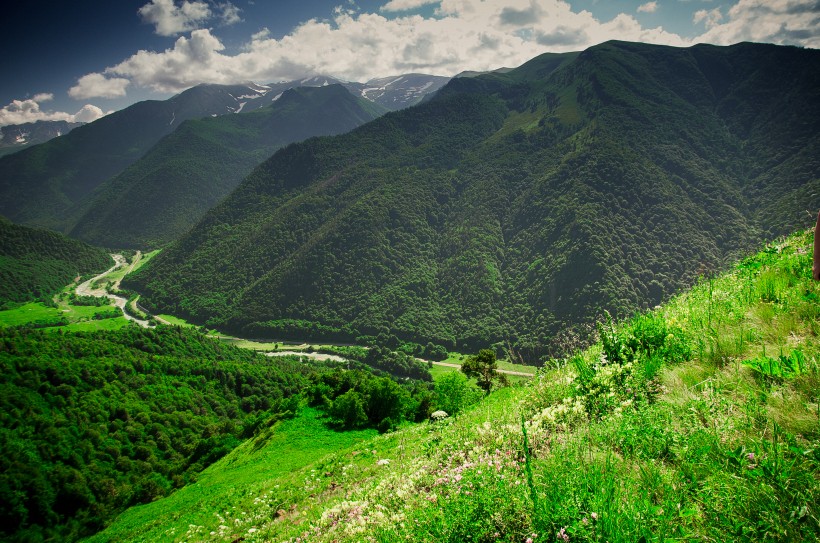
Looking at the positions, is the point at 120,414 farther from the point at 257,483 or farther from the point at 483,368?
the point at 257,483

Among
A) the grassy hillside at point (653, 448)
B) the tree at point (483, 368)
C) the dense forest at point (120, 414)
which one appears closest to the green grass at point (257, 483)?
the dense forest at point (120, 414)

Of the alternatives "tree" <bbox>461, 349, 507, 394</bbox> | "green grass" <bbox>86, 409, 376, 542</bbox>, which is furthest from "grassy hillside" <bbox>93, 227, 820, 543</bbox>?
"tree" <bbox>461, 349, 507, 394</bbox>

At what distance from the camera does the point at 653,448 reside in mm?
3748

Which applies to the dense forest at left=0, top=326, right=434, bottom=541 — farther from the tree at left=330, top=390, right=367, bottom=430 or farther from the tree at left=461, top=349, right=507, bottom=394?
the tree at left=461, top=349, right=507, bottom=394

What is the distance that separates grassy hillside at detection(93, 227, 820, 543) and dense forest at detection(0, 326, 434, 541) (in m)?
27.5

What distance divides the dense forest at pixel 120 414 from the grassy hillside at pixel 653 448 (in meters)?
27.5

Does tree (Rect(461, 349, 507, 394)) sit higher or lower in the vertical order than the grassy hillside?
lower

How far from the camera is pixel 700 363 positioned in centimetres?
494

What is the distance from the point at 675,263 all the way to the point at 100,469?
20787cm

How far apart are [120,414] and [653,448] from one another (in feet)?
Result: 368

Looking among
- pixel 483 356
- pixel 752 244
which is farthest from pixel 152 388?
pixel 752 244

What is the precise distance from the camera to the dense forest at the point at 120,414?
43344 millimetres

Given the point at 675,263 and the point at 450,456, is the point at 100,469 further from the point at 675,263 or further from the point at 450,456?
the point at 675,263

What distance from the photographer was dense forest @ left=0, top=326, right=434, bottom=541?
43.3 m
